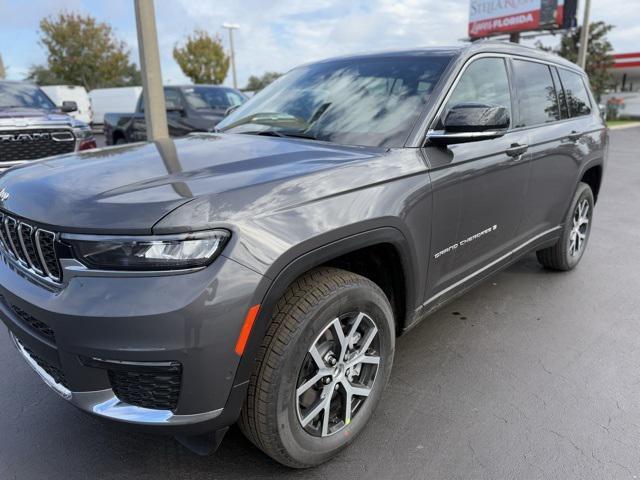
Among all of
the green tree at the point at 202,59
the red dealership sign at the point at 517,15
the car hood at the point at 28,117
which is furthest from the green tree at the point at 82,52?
the car hood at the point at 28,117

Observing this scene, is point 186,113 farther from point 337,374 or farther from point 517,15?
point 517,15

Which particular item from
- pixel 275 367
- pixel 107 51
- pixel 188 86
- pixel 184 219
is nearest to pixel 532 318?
pixel 275 367

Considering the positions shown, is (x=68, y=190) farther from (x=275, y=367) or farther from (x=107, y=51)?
(x=107, y=51)

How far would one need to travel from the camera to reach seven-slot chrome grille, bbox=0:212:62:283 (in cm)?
186

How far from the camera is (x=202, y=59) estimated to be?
1490 inches

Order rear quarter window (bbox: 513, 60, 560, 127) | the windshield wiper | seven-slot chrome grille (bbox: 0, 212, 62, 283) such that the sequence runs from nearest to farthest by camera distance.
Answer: seven-slot chrome grille (bbox: 0, 212, 62, 283) → the windshield wiper → rear quarter window (bbox: 513, 60, 560, 127)

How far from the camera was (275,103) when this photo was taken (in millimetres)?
3316

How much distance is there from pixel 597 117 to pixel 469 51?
92.9 inches

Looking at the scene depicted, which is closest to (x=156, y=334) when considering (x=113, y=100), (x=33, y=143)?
(x=33, y=143)

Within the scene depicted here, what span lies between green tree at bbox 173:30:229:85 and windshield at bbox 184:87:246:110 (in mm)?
29218

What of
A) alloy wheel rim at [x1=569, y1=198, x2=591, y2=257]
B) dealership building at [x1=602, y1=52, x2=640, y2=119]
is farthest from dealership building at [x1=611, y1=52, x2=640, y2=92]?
alloy wheel rim at [x1=569, y1=198, x2=591, y2=257]

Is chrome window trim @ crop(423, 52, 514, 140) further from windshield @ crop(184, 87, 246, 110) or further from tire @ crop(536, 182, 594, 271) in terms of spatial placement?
windshield @ crop(184, 87, 246, 110)

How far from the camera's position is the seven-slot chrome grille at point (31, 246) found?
1.86 m

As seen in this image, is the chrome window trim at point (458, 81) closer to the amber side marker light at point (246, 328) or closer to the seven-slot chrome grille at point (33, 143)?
the amber side marker light at point (246, 328)
